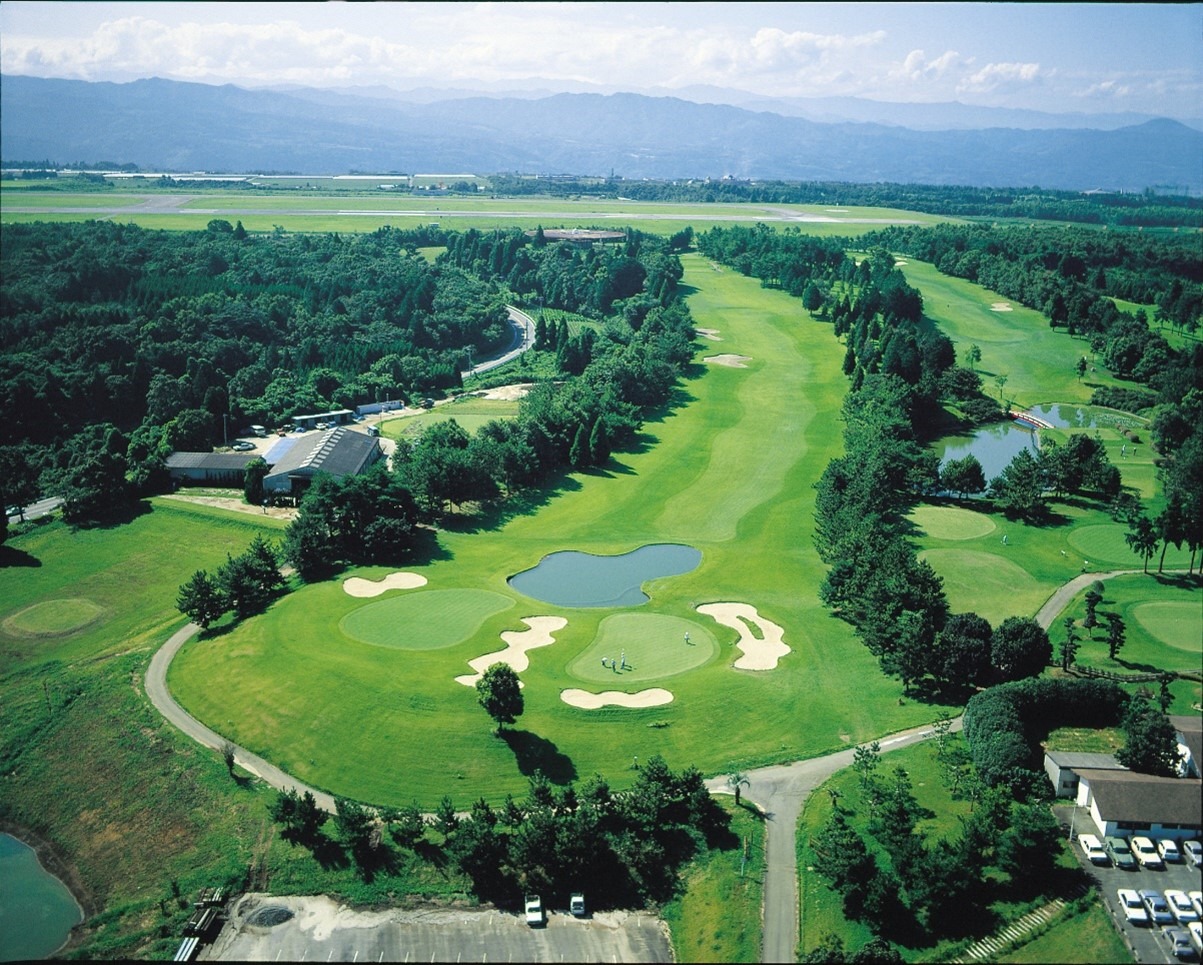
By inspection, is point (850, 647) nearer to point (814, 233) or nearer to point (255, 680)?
point (255, 680)

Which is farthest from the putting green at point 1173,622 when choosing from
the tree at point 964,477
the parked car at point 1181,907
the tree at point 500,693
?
the tree at point 500,693

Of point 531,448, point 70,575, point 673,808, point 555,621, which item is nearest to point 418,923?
point 673,808

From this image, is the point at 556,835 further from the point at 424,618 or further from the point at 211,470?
the point at 211,470

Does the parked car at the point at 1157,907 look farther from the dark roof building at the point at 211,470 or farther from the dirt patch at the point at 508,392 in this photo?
the dirt patch at the point at 508,392

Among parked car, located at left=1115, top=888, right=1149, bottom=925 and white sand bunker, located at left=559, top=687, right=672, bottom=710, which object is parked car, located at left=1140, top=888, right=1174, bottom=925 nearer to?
parked car, located at left=1115, top=888, right=1149, bottom=925

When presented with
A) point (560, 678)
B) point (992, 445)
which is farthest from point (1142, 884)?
point (992, 445)

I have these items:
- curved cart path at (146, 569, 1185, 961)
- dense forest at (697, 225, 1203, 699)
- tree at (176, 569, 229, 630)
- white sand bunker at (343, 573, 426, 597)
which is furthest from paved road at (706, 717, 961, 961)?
tree at (176, 569, 229, 630)
